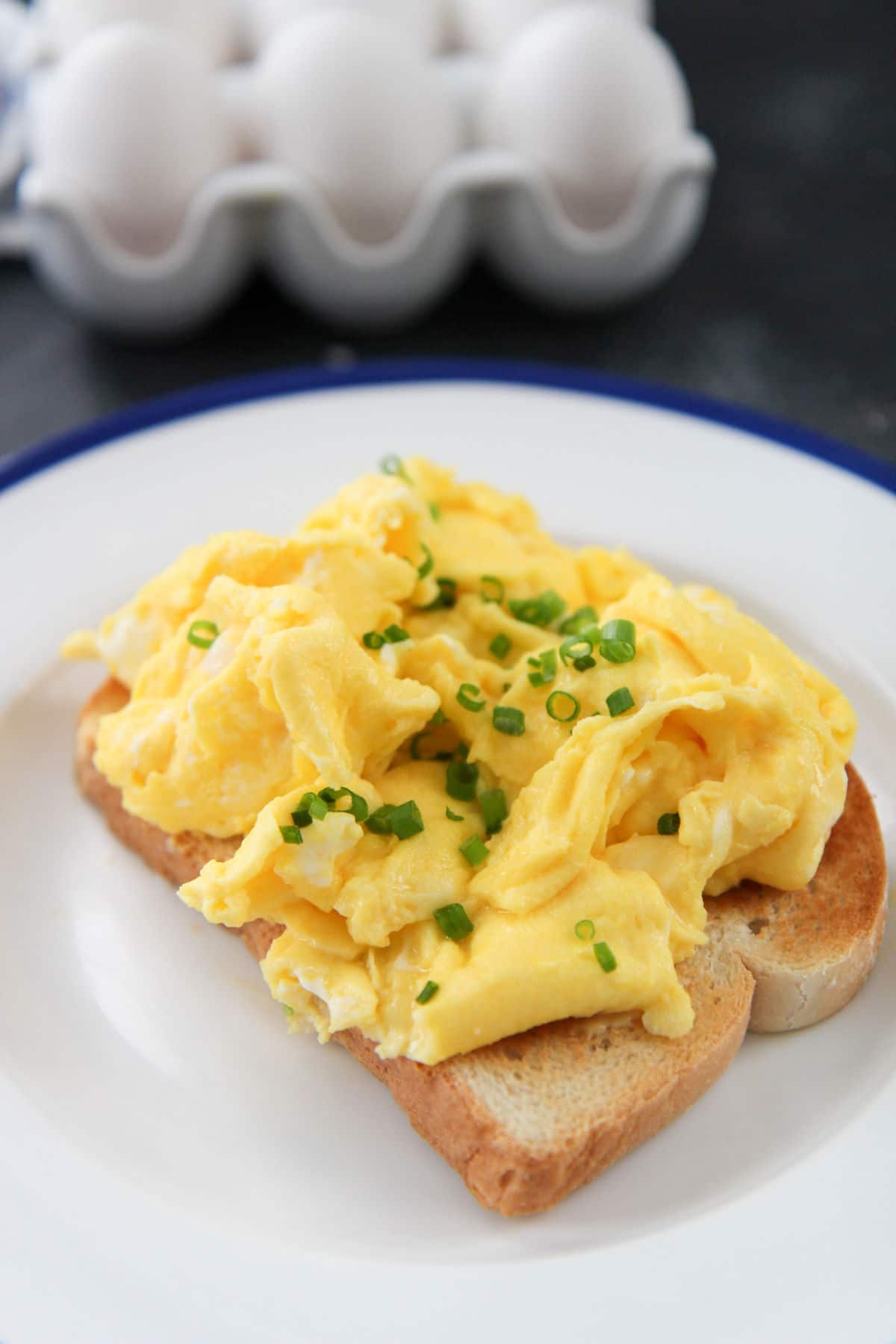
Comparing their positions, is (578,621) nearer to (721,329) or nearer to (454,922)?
(454,922)

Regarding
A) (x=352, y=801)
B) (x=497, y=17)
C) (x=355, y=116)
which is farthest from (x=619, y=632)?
(x=497, y=17)

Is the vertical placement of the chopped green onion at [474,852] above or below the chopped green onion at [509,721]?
below

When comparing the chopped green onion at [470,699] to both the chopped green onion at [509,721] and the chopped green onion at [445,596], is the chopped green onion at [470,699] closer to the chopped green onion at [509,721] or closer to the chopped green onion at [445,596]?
the chopped green onion at [509,721]

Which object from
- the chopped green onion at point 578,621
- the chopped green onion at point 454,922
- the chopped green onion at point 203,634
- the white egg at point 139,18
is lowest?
the chopped green onion at point 578,621

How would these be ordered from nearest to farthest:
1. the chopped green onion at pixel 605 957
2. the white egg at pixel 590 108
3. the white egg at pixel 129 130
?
1. the chopped green onion at pixel 605 957
2. the white egg at pixel 129 130
3. the white egg at pixel 590 108

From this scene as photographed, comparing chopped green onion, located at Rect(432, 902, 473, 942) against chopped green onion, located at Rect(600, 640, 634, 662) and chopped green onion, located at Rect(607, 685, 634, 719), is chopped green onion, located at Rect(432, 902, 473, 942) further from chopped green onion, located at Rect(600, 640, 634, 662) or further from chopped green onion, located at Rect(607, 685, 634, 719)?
chopped green onion, located at Rect(600, 640, 634, 662)

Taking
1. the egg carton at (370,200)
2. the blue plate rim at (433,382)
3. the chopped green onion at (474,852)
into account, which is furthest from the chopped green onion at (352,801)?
the egg carton at (370,200)
